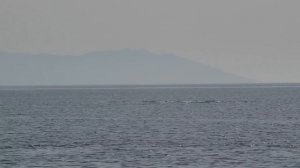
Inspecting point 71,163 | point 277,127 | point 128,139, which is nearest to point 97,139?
point 128,139

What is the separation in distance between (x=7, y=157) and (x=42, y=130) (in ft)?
88.9

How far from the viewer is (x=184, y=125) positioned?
90875 millimetres

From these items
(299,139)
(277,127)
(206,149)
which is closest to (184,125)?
(277,127)

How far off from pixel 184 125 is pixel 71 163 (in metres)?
39.7

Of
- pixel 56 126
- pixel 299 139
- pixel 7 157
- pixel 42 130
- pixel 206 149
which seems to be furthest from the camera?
pixel 56 126

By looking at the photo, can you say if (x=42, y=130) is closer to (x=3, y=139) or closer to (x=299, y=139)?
(x=3, y=139)

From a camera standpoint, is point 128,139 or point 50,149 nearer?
point 50,149

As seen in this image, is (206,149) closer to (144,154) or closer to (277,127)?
(144,154)

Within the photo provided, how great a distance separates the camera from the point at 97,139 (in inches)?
2793

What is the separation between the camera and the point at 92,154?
57469 mm

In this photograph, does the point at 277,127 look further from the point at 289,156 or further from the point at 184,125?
the point at 289,156

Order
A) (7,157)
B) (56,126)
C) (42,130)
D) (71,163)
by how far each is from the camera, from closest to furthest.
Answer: (71,163) → (7,157) → (42,130) → (56,126)

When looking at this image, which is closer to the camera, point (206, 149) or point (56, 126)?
point (206, 149)

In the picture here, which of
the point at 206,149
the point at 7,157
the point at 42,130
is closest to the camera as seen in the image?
the point at 7,157
